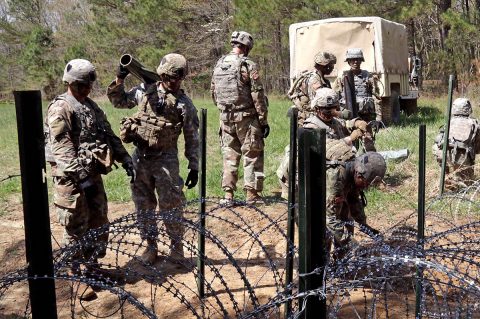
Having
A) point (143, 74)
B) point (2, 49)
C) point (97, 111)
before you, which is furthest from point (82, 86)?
point (2, 49)

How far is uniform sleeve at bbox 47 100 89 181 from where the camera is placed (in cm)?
416

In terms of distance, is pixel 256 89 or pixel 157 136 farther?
pixel 256 89

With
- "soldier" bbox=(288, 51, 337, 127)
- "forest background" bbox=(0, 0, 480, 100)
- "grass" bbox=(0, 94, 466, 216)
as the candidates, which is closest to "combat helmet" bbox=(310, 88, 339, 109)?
"soldier" bbox=(288, 51, 337, 127)

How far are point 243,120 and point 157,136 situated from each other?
81.2 inches

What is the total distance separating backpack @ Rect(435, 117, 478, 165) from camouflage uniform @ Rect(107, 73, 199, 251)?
3.26 metres

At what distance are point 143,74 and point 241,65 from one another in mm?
1883

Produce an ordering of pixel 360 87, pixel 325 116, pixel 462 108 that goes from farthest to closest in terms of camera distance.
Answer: pixel 360 87
pixel 462 108
pixel 325 116

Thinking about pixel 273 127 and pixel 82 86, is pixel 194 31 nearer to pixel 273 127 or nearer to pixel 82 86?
pixel 273 127

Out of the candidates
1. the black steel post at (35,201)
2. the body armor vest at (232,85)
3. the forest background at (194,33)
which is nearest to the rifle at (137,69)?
the body armor vest at (232,85)

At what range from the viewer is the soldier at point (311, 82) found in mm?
6320

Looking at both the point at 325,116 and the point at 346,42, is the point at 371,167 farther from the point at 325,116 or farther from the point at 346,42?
the point at 346,42

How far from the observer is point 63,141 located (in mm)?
4203

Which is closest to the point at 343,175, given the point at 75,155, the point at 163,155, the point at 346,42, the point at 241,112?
the point at 163,155

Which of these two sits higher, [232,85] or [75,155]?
[232,85]
